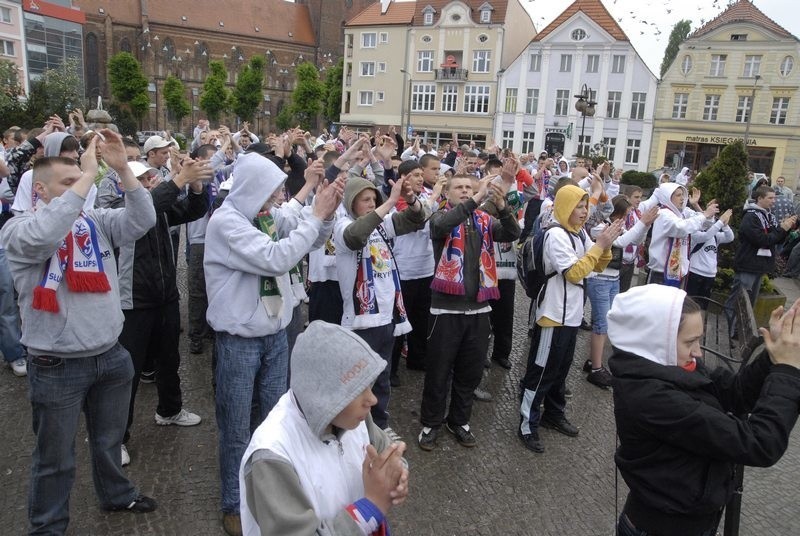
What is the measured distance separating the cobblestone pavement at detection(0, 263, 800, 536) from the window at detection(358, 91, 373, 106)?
51.8m

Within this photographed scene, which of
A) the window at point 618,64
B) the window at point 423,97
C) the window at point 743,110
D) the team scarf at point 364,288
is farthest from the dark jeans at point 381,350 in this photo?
the window at point 423,97

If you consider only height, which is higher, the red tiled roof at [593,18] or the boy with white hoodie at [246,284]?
the red tiled roof at [593,18]

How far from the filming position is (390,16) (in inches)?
2061

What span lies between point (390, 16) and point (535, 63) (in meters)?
16.1

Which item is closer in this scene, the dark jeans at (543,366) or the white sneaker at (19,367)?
the dark jeans at (543,366)

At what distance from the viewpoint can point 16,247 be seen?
2699 millimetres

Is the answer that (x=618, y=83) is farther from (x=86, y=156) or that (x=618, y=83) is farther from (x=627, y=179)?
(x=86, y=156)

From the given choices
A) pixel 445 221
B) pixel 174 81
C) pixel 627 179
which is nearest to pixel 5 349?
pixel 445 221

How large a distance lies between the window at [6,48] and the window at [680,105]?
61.9m

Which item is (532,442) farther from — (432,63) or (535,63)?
(432,63)

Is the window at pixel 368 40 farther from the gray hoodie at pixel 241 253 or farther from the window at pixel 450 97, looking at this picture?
the gray hoodie at pixel 241 253

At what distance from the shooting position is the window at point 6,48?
5616cm

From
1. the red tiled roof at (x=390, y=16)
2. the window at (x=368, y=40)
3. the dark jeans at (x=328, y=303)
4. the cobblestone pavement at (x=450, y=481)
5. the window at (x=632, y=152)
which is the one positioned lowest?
the cobblestone pavement at (x=450, y=481)

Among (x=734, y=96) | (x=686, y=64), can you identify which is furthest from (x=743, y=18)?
(x=734, y=96)
